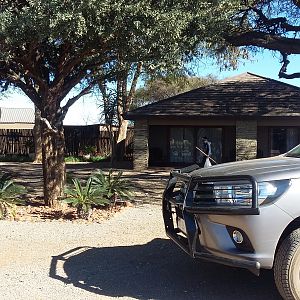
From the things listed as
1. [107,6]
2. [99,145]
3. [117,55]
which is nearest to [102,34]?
[107,6]

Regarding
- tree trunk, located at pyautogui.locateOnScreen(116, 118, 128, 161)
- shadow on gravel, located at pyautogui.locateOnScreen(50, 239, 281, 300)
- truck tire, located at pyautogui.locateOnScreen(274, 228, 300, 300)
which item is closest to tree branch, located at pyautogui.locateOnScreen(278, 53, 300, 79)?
shadow on gravel, located at pyautogui.locateOnScreen(50, 239, 281, 300)

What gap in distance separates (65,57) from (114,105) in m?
16.5

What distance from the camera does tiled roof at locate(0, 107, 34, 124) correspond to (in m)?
66.3

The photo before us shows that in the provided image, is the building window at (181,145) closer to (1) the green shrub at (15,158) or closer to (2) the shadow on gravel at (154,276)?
(1) the green shrub at (15,158)

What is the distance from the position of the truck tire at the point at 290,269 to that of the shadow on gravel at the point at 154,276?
0.61 metres

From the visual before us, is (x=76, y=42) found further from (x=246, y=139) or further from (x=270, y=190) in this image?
(x=246, y=139)

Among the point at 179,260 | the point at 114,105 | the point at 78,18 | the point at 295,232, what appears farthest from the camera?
the point at 114,105

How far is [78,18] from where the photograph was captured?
786 cm

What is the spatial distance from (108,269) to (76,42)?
4712mm

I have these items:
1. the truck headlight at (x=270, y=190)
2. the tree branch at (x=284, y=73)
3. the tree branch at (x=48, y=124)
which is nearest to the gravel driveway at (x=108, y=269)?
the truck headlight at (x=270, y=190)

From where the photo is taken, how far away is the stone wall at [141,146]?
2236 cm

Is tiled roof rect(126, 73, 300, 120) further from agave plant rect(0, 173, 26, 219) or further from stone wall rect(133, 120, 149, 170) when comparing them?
agave plant rect(0, 173, 26, 219)

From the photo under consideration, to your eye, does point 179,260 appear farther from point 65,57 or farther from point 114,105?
point 114,105

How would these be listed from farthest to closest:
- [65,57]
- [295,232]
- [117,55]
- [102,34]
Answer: [65,57] < [117,55] < [102,34] < [295,232]
